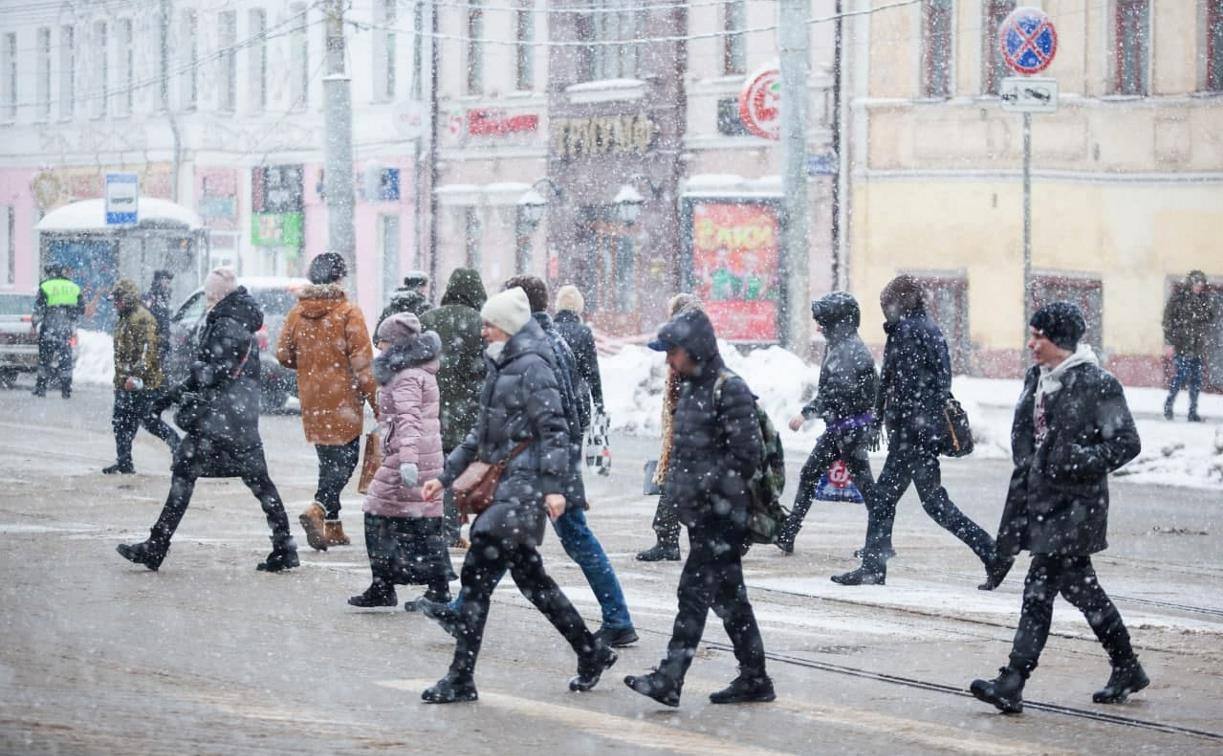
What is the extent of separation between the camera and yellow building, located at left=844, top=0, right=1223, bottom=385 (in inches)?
1198

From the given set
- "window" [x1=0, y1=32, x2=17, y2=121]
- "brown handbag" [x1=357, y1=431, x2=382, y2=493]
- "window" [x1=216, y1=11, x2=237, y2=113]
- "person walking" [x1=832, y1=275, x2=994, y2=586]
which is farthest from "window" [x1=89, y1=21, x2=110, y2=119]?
"person walking" [x1=832, y1=275, x2=994, y2=586]

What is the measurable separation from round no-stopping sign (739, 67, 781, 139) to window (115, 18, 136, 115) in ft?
81.0

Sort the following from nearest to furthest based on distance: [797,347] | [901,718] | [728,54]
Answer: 1. [901,718]
2. [797,347]
3. [728,54]

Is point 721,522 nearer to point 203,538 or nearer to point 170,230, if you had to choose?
point 203,538

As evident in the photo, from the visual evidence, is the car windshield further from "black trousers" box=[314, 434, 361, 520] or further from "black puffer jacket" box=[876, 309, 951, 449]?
"black puffer jacket" box=[876, 309, 951, 449]

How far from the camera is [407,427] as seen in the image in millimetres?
10281

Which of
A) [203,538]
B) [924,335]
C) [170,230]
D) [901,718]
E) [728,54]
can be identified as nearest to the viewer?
[901,718]

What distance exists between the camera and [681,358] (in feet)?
26.5

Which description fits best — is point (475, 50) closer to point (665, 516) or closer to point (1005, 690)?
point (665, 516)

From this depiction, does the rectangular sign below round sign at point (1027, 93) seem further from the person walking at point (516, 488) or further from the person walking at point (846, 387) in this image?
the person walking at point (516, 488)

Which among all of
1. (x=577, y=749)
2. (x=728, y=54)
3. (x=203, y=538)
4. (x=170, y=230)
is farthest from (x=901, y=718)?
(x=170, y=230)

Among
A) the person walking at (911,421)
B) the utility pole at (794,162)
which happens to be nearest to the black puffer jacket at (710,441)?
the person walking at (911,421)

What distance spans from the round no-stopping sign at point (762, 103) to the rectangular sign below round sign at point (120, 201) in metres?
9.69

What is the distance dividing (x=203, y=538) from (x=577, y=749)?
655 cm
